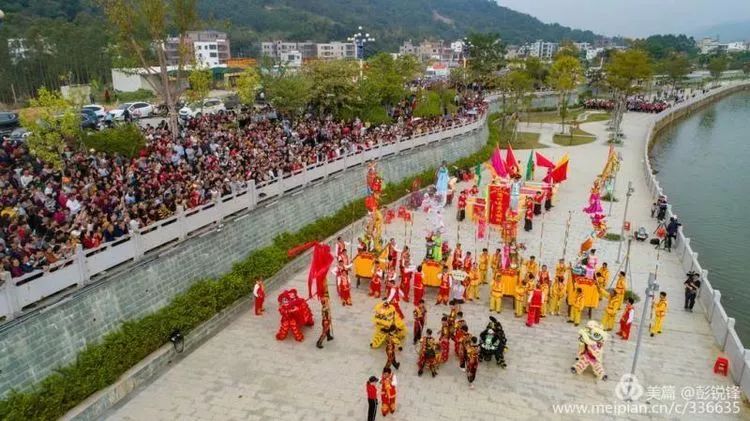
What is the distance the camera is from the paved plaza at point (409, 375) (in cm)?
1046

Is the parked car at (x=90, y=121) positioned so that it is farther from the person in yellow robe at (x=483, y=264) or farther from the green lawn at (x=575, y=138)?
the green lawn at (x=575, y=138)

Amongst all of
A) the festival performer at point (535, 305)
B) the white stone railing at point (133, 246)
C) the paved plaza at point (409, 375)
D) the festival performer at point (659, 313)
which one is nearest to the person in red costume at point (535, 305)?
the festival performer at point (535, 305)

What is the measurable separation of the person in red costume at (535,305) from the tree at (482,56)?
46.2 m

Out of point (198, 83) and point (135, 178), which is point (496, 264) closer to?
point (135, 178)

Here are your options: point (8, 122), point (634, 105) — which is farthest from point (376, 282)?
point (634, 105)

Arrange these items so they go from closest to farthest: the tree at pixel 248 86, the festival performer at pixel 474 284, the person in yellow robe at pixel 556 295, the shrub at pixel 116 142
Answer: the person in yellow robe at pixel 556 295, the festival performer at pixel 474 284, the shrub at pixel 116 142, the tree at pixel 248 86

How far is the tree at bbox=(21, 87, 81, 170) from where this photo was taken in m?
16.1

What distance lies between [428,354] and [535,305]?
143 inches

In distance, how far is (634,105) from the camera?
202 ft

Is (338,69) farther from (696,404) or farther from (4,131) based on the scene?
(696,404)

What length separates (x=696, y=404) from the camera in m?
10.7

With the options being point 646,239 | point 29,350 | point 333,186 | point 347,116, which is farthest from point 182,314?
point 347,116

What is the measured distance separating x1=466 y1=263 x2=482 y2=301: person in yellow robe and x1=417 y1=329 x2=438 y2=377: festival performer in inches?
148

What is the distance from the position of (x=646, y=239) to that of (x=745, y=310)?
3757 millimetres
